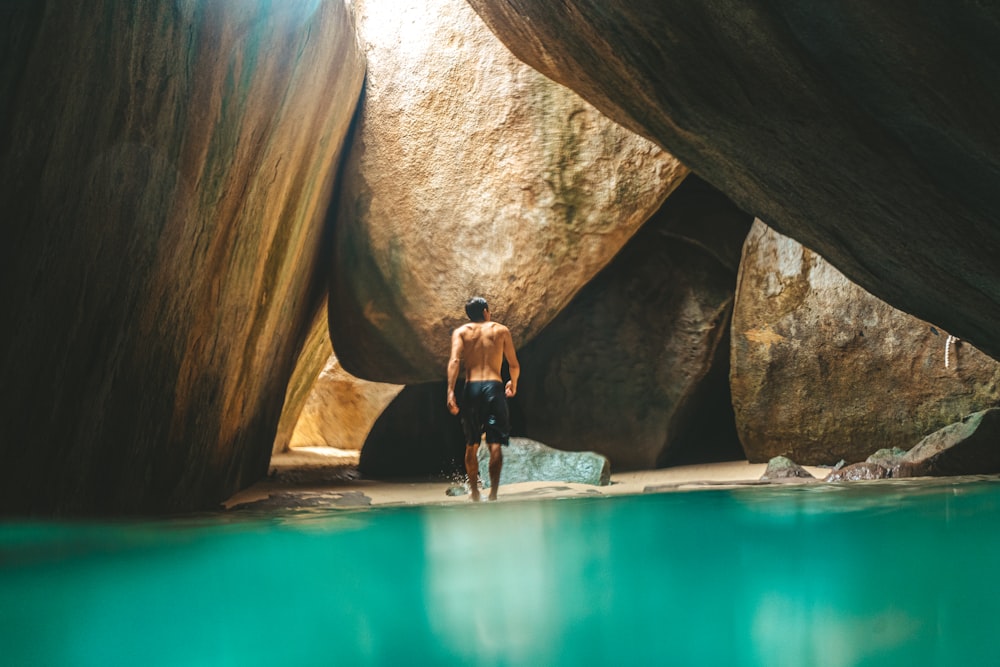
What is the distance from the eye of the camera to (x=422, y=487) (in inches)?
370

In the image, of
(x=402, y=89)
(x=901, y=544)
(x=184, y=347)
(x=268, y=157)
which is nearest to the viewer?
(x=901, y=544)

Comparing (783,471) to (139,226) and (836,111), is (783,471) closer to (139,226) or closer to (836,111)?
(836,111)

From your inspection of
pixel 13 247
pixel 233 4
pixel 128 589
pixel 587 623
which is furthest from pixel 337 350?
pixel 587 623

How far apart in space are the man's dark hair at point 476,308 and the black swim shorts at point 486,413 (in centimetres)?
55

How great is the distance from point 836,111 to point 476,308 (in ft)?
15.1

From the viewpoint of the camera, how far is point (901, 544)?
126 inches

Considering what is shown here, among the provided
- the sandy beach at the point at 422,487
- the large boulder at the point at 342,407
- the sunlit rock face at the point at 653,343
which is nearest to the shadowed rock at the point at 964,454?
the sandy beach at the point at 422,487

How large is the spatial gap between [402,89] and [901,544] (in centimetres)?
659

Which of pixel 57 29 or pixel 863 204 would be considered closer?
pixel 57 29

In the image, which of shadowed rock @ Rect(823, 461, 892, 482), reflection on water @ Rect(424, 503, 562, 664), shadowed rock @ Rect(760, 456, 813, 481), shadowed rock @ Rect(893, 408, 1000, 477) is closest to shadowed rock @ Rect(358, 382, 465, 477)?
shadowed rock @ Rect(760, 456, 813, 481)

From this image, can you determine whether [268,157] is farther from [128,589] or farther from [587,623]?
[587,623]

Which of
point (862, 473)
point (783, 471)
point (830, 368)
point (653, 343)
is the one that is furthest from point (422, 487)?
point (862, 473)

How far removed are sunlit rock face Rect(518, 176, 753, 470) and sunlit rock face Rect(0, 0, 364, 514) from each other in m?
4.46

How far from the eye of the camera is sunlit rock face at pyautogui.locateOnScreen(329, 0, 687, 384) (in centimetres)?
862
